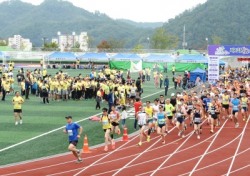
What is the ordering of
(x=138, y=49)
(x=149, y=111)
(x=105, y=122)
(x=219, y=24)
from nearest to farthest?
(x=105, y=122)
(x=149, y=111)
(x=138, y=49)
(x=219, y=24)

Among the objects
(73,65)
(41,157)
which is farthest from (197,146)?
(73,65)

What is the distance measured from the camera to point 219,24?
160875mm

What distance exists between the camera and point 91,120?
2558 cm

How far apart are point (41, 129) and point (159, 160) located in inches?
298

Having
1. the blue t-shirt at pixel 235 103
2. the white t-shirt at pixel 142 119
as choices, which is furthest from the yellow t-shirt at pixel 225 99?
the white t-shirt at pixel 142 119

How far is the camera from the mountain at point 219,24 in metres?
155

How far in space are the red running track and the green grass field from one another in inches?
49.9

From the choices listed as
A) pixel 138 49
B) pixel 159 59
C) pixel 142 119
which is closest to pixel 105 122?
pixel 142 119

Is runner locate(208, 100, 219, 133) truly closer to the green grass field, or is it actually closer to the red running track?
the red running track

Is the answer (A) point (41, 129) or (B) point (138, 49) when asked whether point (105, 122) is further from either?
(B) point (138, 49)

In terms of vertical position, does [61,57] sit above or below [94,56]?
below

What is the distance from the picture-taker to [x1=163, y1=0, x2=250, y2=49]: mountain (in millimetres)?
154875

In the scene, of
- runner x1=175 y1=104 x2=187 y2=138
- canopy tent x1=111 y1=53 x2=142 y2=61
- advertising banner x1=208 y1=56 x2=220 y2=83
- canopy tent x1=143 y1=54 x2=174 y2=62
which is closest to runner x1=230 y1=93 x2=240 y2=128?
runner x1=175 y1=104 x2=187 y2=138

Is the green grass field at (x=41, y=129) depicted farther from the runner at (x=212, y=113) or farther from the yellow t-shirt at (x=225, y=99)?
the yellow t-shirt at (x=225, y=99)
